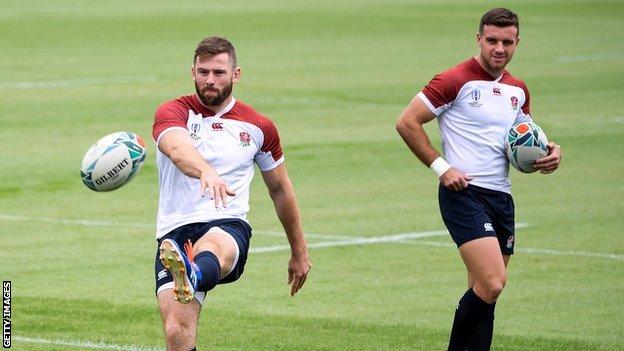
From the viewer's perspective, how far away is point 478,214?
11594mm

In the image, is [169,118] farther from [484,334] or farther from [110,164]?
[484,334]

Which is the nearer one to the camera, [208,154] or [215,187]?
[215,187]

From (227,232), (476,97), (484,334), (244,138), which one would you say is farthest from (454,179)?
(227,232)

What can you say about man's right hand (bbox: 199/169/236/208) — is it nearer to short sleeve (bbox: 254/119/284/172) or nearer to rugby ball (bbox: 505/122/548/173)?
short sleeve (bbox: 254/119/284/172)

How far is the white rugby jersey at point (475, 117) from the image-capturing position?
11.7 metres

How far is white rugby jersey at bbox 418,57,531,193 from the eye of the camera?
1174cm

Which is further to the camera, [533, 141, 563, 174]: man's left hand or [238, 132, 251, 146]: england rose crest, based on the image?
[533, 141, 563, 174]: man's left hand

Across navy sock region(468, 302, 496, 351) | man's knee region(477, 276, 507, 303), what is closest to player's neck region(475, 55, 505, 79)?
man's knee region(477, 276, 507, 303)

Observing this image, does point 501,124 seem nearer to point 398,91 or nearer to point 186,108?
point 186,108

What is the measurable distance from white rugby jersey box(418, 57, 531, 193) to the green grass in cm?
176

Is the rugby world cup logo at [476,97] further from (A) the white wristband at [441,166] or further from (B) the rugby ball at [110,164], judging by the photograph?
(B) the rugby ball at [110,164]

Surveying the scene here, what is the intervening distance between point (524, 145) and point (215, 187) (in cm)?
306

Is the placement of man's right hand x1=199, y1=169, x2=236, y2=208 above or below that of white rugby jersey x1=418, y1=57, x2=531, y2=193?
above

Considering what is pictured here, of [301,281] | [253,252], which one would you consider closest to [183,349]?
[301,281]
